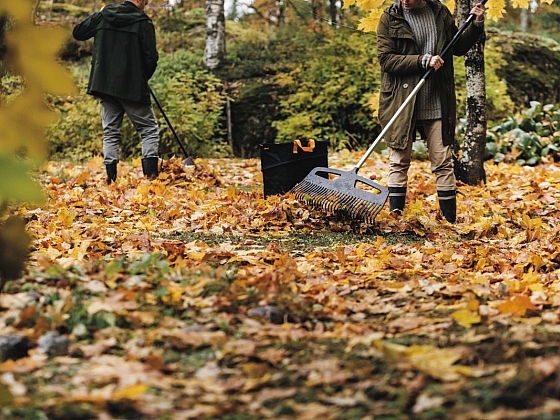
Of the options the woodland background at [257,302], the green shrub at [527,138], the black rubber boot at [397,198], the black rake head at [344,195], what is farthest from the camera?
the green shrub at [527,138]

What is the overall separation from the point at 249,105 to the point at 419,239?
797cm

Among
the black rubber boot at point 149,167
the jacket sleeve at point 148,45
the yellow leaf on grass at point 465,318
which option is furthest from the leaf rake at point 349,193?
the jacket sleeve at point 148,45

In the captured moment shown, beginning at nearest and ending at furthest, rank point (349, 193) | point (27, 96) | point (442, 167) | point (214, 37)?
point (27, 96), point (349, 193), point (442, 167), point (214, 37)

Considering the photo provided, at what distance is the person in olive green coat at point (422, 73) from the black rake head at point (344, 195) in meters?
0.53

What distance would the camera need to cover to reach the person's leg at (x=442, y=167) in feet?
18.4

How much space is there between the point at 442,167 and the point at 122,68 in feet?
11.6

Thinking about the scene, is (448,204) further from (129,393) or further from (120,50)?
(129,393)

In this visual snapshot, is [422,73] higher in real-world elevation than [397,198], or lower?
higher

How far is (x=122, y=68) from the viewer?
24.6 feet

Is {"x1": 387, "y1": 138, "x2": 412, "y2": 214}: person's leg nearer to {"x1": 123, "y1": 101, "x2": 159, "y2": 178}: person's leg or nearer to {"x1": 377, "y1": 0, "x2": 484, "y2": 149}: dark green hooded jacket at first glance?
{"x1": 377, "y1": 0, "x2": 484, "y2": 149}: dark green hooded jacket

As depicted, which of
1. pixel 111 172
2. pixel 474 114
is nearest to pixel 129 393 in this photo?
pixel 111 172

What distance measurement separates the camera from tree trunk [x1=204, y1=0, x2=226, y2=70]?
13156 mm

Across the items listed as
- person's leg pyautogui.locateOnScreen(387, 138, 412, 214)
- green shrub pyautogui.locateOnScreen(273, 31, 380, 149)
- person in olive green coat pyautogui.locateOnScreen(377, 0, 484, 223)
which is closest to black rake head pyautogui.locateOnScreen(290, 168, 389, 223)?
person's leg pyautogui.locateOnScreen(387, 138, 412, 214)

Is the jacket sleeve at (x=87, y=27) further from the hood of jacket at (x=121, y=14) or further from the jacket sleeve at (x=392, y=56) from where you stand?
the jacket sleeve at (x=392, y=56)
